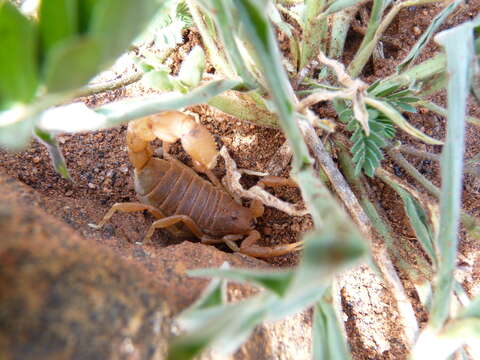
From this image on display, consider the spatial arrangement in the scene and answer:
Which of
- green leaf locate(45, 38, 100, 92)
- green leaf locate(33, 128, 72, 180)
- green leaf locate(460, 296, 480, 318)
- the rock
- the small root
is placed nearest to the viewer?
green leaf locate(45, 38, 100, 92)

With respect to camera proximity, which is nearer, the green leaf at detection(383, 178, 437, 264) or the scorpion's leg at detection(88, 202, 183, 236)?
the green leaf at detection(383, 178, 437, 264)

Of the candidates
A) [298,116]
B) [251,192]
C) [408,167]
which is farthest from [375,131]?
[251,192]

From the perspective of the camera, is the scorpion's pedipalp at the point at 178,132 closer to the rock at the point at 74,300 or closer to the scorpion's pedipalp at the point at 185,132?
the scorpion's pedipalp at the point at 185,132

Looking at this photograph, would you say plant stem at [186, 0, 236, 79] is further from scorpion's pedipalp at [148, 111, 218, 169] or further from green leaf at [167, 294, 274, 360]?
green leaf at [167, 294, 274, 360]

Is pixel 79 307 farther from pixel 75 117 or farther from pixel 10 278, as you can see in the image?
pixel 75 117

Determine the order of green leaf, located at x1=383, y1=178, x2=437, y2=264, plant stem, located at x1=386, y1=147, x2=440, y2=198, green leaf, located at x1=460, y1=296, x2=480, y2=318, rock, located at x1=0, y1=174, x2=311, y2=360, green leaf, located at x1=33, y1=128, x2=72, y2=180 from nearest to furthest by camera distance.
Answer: rock, located at x1=0, y1=174, x2=311, y2=360
green leaf, located at x1=460, y1=296, x2=480, y2=318
green leaf, located at x1=33, y1=128, x2=72, y2=180
green leaf, located at x1=383, y1=178, x2=437, y2=264
plant stem, located at x1=386, y1=147, x2=440, y2=198

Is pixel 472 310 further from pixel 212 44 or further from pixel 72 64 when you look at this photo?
pixel 212 44

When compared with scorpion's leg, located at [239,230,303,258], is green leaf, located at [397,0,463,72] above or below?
above

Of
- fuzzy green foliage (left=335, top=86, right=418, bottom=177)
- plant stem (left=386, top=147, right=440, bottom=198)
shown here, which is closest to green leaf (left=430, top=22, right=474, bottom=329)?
fuzzy green foliage (left=335, top=86, right=418, bottom=177)

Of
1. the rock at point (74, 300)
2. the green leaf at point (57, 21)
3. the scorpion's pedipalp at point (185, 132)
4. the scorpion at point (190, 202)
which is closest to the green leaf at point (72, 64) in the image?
the green leaf at point (57, 21)
